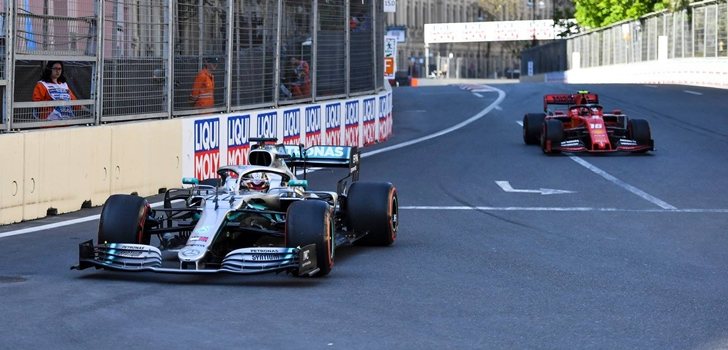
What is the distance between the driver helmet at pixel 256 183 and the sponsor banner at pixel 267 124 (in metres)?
8.71

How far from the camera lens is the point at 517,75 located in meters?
123

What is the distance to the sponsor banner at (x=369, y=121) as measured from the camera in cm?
2509

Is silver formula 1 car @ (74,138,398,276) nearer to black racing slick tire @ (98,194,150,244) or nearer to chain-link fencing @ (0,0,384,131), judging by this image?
black racing slick tire @ (98,194,150,244)

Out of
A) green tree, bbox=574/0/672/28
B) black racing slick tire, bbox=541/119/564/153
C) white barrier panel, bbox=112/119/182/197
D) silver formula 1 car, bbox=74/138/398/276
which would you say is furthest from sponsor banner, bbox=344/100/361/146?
green tree, bbox=574/0/672/28

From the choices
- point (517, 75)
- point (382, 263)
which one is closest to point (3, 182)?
point (382, 263)

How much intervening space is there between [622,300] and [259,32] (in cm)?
1171

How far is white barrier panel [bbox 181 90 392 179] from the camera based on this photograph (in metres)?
16.8

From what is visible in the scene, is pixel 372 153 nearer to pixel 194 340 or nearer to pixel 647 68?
pixel 194 340

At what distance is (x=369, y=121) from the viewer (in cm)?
2550

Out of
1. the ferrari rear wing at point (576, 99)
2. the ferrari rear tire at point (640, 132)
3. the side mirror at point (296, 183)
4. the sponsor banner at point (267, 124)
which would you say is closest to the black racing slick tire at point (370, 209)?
the side mirror at point (296, 183)

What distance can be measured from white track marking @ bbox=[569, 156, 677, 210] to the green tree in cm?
5801

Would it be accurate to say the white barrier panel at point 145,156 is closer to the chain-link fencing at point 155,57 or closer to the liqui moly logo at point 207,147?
the chain-link fencing at point 155,57

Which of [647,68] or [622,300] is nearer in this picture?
[622,300]

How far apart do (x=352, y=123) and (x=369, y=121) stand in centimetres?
126
